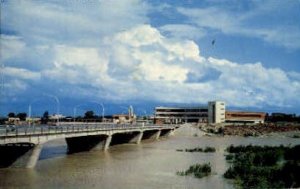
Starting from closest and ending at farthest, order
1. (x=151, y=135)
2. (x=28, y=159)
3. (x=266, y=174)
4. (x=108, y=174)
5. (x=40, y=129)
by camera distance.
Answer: (x=266, y=174) → (x=108, y=174) → (x=28, y=159) → (x=40, y=129) → (x=151, y=135)

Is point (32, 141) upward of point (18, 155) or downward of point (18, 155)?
upward

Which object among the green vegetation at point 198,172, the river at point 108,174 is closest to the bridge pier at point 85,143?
the river at point 108,174

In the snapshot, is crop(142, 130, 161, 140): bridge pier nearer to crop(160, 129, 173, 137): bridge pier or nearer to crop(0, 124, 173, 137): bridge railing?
crop(160, 129, 173, 137): bridge pier

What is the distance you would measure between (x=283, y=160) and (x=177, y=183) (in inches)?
722

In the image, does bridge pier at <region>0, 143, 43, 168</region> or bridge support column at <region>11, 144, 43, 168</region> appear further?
bridge support column at <region>11, 144, 43, 168</region>

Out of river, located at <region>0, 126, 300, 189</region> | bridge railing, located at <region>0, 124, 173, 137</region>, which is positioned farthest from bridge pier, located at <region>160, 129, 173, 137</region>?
river, located at <region>0, 126, 300, 189</region>

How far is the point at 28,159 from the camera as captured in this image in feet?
134

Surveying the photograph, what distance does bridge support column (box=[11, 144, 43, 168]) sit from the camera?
40.3 metres

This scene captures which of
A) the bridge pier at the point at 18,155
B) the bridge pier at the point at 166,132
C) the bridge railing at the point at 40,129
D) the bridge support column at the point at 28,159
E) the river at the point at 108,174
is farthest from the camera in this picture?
the bridge pier at the point at 166,132

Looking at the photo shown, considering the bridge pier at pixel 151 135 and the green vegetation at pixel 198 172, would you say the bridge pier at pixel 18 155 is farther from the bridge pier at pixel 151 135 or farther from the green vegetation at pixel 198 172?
the bridge pier at pixel 151 135

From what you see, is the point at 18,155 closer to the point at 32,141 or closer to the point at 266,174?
the point at 32,141

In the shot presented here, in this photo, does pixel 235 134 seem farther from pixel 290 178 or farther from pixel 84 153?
pixel 290 178

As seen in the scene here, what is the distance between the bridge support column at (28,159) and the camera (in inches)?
1587

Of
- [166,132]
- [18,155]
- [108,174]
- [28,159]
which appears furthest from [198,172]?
[166,132]
